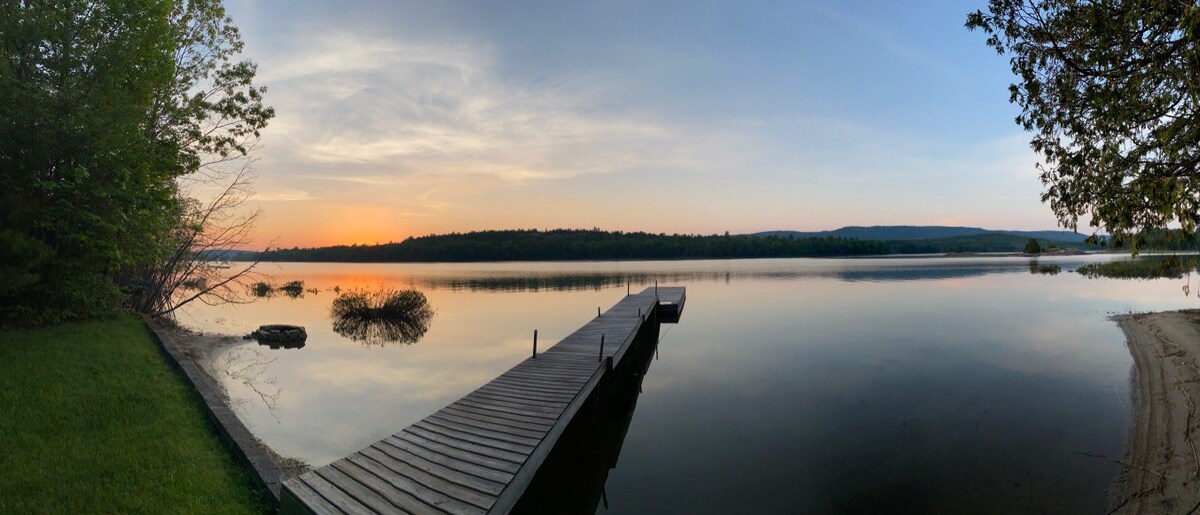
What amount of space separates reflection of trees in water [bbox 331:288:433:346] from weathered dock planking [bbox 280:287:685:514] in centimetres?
1541

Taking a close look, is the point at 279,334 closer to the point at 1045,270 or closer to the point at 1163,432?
the point at 1163,432

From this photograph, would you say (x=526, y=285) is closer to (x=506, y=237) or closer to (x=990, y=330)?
(x=990, y=330)

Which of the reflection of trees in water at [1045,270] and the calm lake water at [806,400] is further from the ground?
the reflection of trees in water at [1045,270]

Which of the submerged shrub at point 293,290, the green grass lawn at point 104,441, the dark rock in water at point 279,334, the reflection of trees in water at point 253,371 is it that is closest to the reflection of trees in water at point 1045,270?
the dark rock in water at point 279,334

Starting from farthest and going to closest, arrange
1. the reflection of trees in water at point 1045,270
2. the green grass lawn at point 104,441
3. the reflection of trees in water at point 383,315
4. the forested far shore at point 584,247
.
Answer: the forested far shore at point 584,247 → the reflection of trees in water at point 1045,270 → the reflection of trees in water at point 383,315 → the green grass lawn at point 104,441

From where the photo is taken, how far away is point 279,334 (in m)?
21.2

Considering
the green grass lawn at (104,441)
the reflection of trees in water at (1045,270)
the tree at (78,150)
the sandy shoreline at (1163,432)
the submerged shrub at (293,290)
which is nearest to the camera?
the green grass lawn at (104,441)

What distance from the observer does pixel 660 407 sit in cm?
1322

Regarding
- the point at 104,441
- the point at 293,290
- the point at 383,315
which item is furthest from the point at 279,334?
the point at 293,290

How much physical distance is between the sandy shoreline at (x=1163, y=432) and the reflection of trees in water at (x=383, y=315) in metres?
22.3

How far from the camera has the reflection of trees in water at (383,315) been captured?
2490 centimetres

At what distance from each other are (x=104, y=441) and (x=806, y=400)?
13046 mm

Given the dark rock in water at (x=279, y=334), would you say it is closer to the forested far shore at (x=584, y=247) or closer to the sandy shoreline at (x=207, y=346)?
the sandy shoreline at (x=207, y=346)

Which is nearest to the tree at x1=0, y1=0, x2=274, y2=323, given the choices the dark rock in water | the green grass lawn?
the green grass lawn
